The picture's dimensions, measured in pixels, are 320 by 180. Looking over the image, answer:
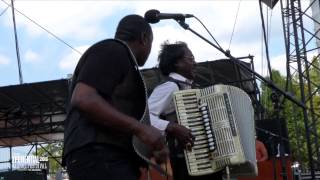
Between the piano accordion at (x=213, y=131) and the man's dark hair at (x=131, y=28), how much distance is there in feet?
3.78

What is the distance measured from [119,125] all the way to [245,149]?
169 centimetres

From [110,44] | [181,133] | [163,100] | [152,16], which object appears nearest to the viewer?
[110,44]


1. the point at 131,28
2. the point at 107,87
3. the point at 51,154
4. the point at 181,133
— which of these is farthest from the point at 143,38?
the point at 51,154

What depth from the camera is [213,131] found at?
11.9ft

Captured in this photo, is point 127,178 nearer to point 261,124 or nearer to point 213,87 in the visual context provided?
point 213,87

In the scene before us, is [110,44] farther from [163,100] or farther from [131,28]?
[163,100]

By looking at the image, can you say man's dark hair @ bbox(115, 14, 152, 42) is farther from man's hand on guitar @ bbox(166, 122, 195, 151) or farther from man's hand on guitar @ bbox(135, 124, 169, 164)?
man's hand on guitar @ bbox(166, 122, 195, 151)

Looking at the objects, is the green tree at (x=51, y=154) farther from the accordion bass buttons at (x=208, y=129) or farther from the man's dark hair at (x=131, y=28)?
the man's dark hair at (x=131, y=28)

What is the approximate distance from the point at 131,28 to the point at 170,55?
1663 mm

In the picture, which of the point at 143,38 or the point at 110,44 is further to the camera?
the point at 143,38

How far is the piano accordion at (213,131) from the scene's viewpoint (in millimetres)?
3631

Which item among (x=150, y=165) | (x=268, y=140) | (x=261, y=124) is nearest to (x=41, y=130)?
(x=261, y=124)

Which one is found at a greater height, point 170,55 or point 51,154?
point 170,55

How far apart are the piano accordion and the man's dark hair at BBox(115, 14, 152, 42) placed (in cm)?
115
